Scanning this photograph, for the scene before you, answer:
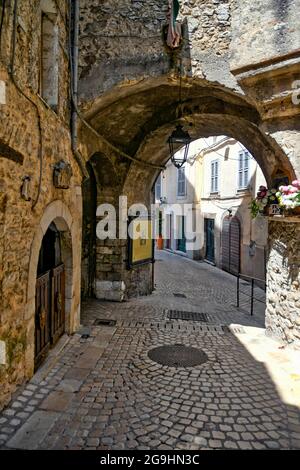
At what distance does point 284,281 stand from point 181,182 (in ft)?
49.2

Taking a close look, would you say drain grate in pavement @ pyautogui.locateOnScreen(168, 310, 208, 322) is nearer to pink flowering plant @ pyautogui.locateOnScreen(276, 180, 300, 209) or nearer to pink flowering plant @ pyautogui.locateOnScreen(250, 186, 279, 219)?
pink flowering plant @ pyautogui.locateOnScreen(250, 186, 279, 219)

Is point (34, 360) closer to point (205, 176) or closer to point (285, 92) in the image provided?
point (285, 92)

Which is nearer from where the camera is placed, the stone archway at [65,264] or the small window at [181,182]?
the stone archway at [65,264]

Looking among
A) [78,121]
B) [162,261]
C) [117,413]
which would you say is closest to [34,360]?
[117,413]

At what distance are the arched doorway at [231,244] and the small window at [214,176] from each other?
6.27ft

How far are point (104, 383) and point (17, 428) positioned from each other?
50.7 inches

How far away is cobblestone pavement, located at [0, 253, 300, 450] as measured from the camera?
318 cm

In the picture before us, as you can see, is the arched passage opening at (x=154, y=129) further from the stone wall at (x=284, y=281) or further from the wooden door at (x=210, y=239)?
the wooden door at (x=210, y=239)

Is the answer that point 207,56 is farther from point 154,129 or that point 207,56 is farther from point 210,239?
point 210,239

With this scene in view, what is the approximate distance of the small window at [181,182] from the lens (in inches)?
784

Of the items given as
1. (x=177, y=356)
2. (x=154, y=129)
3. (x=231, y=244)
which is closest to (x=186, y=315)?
(x=177, y=356)

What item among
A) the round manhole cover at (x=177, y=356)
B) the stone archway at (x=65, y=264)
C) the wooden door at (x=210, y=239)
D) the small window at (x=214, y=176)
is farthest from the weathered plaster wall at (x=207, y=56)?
the wooden door at (x=210, y=239)

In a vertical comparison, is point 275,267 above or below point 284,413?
above
